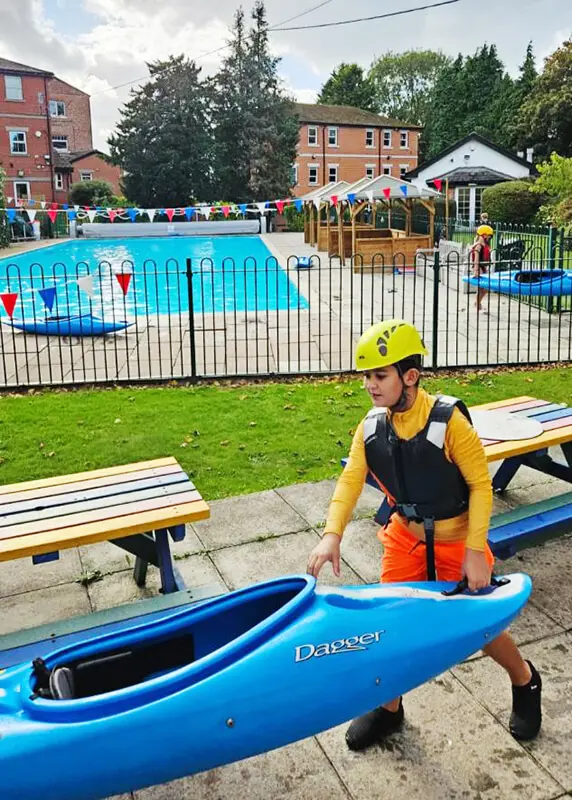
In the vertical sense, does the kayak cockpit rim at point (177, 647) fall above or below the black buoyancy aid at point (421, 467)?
below

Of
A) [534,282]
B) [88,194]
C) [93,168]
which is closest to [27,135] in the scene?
[88,194]

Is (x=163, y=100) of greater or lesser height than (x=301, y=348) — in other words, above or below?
above

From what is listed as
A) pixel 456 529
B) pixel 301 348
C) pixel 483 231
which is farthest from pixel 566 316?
pixel 456 529

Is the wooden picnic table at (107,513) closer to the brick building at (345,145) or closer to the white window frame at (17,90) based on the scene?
the white window frame at (17,90)

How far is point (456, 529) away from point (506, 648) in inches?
19.9

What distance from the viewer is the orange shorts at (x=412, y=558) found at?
9.47 feet

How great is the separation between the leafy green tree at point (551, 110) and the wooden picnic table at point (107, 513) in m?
44.1

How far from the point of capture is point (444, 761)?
280 cm

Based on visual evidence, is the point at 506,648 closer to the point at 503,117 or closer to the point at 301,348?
the point at 301,348

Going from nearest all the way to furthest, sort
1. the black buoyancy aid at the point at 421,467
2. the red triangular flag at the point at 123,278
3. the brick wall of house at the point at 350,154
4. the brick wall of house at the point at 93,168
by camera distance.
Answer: the black buoyancy aid at the point at 421,467 → the red triangular flag at the point at 123,278 → the brick wall of house at the point at 93,168 → the brick wall of house at the point at 350,154

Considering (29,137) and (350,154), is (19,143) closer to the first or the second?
(29,137)

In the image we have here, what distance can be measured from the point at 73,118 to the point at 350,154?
24.1 metres

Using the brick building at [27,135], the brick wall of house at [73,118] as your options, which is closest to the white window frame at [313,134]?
the brick wall of house at [73,118]

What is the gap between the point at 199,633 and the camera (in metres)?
2.67
